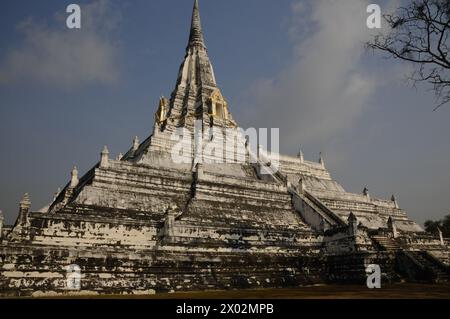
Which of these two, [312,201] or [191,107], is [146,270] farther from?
[191,107]

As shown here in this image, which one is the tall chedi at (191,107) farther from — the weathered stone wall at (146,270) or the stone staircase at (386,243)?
the stone staircase at (386,243)

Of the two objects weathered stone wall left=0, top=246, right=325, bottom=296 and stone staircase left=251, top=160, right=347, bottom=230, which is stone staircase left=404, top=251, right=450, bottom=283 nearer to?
stone staircase left=251, top=160, right=347, bottom=230

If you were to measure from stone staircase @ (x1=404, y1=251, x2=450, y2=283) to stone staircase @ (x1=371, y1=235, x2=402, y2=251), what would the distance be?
2.69 feet

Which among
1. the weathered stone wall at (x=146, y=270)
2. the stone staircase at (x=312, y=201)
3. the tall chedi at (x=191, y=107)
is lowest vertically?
the weathered stone wall at (x=146, y=270)

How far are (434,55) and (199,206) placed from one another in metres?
13.3

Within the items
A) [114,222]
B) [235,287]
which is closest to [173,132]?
[114,222]

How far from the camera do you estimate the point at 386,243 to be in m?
18.7

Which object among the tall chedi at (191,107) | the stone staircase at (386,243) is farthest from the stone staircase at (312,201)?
the tall chedi at (191,107)

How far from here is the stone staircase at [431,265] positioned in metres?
16.2

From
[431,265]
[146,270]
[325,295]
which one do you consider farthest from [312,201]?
[146,270]

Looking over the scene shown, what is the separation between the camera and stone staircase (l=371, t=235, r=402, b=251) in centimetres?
1814

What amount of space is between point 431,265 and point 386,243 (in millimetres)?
2223

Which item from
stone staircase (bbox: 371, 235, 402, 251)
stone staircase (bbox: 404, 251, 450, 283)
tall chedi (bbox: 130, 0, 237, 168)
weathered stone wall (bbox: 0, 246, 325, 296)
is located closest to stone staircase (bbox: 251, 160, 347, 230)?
stone staircase (bbox: 371, 235, 402, 251)

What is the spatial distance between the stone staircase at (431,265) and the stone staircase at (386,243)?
0.82 metres
